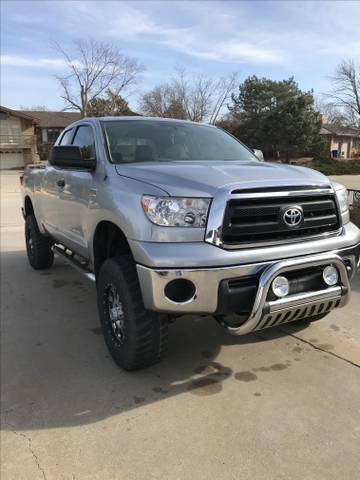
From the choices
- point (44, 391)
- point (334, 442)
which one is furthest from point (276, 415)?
point (44, 391)

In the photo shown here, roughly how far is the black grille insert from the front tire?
2.44 feet

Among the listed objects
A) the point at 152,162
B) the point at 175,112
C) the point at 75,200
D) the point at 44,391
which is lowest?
the point at 44,391

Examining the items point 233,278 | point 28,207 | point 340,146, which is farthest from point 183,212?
point 340,146

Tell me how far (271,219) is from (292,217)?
0.48 ft

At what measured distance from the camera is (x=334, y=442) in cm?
234

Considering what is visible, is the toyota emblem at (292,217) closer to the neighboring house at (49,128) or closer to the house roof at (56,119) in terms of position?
the house roof at (56,119)

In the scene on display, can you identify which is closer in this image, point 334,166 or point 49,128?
point 334,166

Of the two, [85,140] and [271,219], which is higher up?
[85,140]

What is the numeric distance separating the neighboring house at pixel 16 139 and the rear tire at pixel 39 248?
40144 millimetres

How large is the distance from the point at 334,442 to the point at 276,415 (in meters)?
0.37

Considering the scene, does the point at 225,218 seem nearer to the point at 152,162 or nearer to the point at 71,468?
the point at 152,162

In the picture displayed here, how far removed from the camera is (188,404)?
275cm

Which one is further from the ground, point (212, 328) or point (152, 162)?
point (152, 162)

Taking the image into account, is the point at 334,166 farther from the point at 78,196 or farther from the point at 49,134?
the point at 78,196
